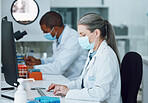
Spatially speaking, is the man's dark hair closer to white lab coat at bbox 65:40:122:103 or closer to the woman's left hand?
white lab coat at bbox 65:40:122:103

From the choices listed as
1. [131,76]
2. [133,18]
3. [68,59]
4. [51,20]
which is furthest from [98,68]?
[133,18]

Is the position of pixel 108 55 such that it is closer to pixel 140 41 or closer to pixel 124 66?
pixel 124 66

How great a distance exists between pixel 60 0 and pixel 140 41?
5.20 feet

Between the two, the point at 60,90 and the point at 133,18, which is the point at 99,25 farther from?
the point at 133,18

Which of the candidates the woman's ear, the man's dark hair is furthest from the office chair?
the man's dark hair

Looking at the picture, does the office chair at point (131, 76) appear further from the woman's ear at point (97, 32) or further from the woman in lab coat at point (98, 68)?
A: the woman's ear at point (97, 32)

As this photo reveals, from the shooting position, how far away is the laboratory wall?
445cm

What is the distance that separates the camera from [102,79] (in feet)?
5.07

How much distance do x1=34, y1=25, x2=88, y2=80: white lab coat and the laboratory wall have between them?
185 cm

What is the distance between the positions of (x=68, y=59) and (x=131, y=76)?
1034mm

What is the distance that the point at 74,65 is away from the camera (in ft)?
9.03

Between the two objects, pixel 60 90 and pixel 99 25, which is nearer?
pixel 60 90

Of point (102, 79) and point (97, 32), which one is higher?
point (97, 32)

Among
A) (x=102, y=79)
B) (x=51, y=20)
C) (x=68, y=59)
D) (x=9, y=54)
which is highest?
(x=51, y=20)
